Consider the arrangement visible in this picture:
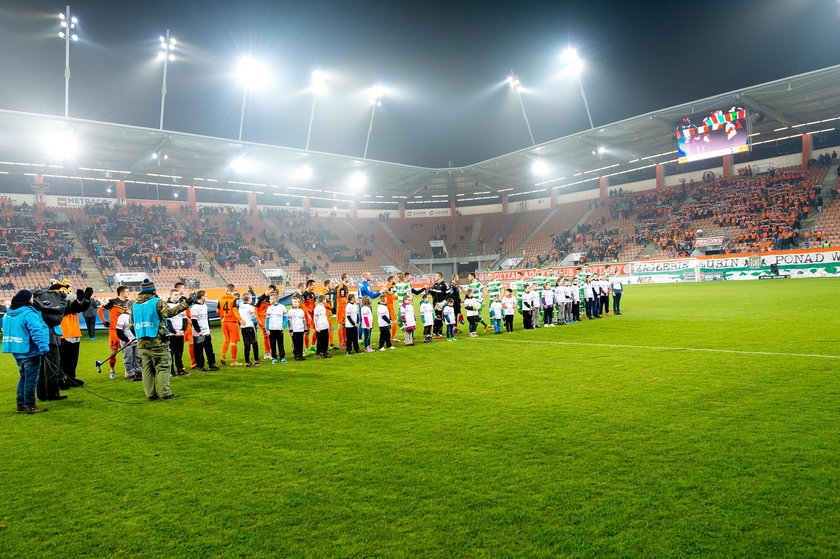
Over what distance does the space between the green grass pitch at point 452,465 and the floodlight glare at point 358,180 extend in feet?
137

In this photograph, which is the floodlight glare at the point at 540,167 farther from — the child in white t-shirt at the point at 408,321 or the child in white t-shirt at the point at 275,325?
the child in white t-shirt at the point at 275,325

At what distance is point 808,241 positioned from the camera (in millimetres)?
30906

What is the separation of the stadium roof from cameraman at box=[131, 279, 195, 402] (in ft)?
Result: 95.5

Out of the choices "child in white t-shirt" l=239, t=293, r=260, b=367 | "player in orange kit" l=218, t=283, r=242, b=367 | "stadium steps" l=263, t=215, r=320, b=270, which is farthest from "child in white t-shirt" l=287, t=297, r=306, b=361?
"stadium steps" l=263, t=215, r=320, b=270

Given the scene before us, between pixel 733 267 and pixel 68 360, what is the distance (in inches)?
1338

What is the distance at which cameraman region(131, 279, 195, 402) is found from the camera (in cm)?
761

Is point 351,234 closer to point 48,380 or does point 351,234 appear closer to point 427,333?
point 427,333

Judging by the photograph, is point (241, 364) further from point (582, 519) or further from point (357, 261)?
point (357, 261)

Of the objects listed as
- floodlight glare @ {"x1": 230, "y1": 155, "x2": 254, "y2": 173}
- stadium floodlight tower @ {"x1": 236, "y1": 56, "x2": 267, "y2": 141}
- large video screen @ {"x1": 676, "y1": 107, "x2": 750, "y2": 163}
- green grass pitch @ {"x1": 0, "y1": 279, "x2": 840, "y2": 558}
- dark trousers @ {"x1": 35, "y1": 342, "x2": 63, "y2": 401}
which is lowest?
green grass pitch @ {"x1": 0, "y1": 279, "x2": 840, "y2": 558}

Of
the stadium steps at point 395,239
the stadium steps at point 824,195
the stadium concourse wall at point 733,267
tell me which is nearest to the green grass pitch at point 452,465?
the stadium concourse wall at point 733,267

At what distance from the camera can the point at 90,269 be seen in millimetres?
33812

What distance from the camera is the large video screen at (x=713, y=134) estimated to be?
32188 mm

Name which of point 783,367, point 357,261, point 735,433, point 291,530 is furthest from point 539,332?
point 357,261

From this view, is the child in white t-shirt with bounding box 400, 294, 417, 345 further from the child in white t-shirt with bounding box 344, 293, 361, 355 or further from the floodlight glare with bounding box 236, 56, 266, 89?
the floodlight glare with bounding box 236, 56, 266, 89
